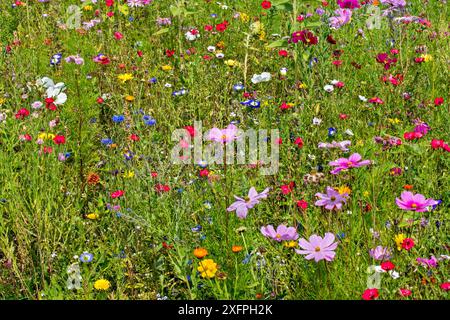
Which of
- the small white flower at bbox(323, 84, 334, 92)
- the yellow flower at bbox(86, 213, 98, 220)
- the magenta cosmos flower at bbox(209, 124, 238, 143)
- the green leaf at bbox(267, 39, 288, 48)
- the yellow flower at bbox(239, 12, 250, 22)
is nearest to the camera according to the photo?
the magenta cosmos flower at bbox(209, 124, 238, 143)

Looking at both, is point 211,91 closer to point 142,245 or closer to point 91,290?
point 142,245

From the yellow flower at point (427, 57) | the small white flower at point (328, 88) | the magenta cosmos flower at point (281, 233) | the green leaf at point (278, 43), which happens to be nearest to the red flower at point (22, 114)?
the green leaf at point (278, 43)

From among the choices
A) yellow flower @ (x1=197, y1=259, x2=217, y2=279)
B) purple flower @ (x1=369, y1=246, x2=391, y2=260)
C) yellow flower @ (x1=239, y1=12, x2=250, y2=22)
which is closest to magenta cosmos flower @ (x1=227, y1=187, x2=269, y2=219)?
yellow flower @ (x1=197, y1=259, x2=217, y2=279)

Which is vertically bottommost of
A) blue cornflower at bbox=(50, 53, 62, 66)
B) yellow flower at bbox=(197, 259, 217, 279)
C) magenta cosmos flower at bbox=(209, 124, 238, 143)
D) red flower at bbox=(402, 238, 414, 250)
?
yellow flower at bbox=(197, 259, 217, 279)

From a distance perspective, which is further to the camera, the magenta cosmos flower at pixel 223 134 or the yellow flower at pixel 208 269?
the magenta cosmos flower at pixel 223 134

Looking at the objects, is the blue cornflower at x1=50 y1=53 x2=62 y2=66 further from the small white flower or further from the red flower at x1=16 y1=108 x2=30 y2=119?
the small white flower

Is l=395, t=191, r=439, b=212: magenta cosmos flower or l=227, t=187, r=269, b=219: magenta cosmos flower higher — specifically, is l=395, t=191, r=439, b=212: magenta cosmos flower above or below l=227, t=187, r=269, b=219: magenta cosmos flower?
above

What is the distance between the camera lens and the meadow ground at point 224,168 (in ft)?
6.29

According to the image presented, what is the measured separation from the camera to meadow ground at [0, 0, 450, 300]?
192 cm

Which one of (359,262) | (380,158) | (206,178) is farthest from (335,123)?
(359,262)

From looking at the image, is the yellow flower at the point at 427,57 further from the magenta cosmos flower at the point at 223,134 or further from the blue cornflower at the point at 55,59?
the blue cornflower at the point at 55,59

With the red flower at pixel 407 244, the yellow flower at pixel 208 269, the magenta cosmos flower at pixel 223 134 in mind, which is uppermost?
the magenta cosmos flower at pixel 223 134

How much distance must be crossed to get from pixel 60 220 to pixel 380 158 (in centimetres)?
153

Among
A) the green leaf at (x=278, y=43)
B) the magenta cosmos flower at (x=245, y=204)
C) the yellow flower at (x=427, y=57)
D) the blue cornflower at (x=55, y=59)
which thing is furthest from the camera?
the blue cornflower at (x=55, y=59)
